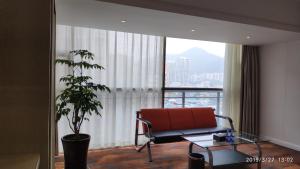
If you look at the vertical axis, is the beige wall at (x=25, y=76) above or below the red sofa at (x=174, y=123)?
above

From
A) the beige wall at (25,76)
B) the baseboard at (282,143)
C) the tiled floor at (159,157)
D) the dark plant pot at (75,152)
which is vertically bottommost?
the tiled floor at (159,157)

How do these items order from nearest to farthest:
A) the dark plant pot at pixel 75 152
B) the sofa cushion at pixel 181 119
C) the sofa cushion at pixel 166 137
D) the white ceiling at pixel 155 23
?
the white ceiling at pixel 155 23 → the dark plant pot at pixel 75 152 → the sofa cushion at pixel 166 137 → the sofa cushion at pixel 181 119

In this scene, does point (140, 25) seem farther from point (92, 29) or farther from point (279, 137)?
point (279, 137)

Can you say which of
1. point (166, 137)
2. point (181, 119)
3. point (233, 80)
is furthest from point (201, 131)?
point (233, 80)

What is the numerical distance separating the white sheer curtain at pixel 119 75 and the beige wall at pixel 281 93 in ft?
7.26

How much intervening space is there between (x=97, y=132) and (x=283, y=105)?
3.47 metres

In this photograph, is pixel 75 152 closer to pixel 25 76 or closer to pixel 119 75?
pixel 25 76

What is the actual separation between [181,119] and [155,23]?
170cm

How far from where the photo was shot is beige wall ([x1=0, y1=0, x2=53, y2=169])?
1752mm

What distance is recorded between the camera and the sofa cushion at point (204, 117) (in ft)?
13.2

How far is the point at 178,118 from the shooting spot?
3.92 metres

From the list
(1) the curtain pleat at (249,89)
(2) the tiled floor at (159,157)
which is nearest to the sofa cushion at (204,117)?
(2) the tiled floor at (159,157)

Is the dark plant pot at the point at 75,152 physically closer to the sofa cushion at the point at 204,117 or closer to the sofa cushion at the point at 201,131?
the sofa cushion at the point at 201,131

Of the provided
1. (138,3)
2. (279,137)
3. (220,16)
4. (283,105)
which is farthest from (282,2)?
(279,137)
